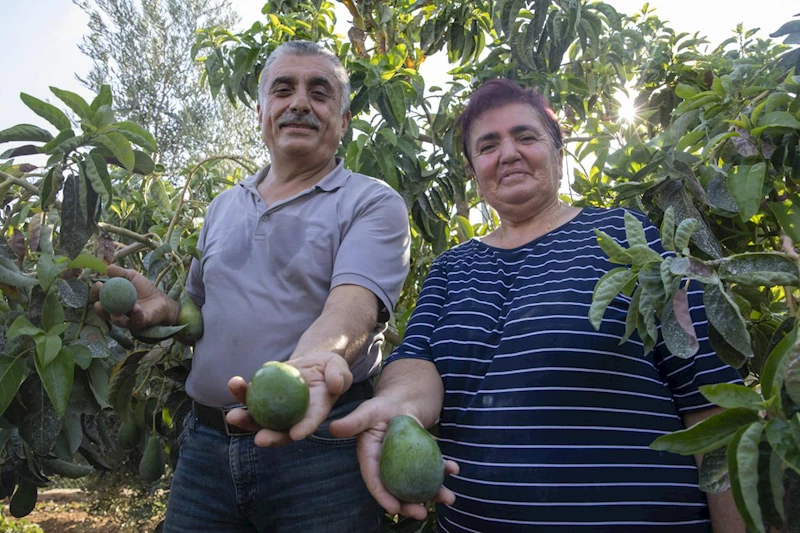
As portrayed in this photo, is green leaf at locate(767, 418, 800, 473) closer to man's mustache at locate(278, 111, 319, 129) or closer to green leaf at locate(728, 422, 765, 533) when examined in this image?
green leaf at locate(728, 422, 765, 533)

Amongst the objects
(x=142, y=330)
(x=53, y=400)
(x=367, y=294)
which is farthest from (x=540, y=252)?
(x=53, y=400)

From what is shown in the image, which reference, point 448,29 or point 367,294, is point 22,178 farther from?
point 448,29

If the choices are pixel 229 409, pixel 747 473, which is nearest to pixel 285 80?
pixel 229 409

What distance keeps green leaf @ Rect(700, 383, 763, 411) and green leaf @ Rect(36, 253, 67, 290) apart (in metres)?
1.46

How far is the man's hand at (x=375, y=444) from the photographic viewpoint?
3.96 ft

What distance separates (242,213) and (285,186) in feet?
0.50

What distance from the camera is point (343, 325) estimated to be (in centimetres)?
146

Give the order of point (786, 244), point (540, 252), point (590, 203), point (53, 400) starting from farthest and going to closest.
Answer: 1. point (590, 203)
2. point (540, 252)
3. point (53, 400)
4. point (786, 244)

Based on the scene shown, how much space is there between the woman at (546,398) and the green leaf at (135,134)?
0.85 meters

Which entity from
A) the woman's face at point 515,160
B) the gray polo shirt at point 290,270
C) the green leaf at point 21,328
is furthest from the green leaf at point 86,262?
the woman's face at point 515,160

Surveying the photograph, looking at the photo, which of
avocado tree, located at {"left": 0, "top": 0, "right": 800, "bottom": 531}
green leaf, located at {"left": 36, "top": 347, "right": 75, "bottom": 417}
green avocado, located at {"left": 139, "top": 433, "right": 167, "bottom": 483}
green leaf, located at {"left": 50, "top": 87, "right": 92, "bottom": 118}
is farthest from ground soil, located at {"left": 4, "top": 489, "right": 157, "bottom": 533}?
green leaf, located at {"left": 50, "top": 87, "right": 92, "bottom": 118}

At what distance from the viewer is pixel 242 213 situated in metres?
1.89

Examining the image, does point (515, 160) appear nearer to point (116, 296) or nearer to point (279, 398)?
point (279, 398)

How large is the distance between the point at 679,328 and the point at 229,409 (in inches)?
45.6
